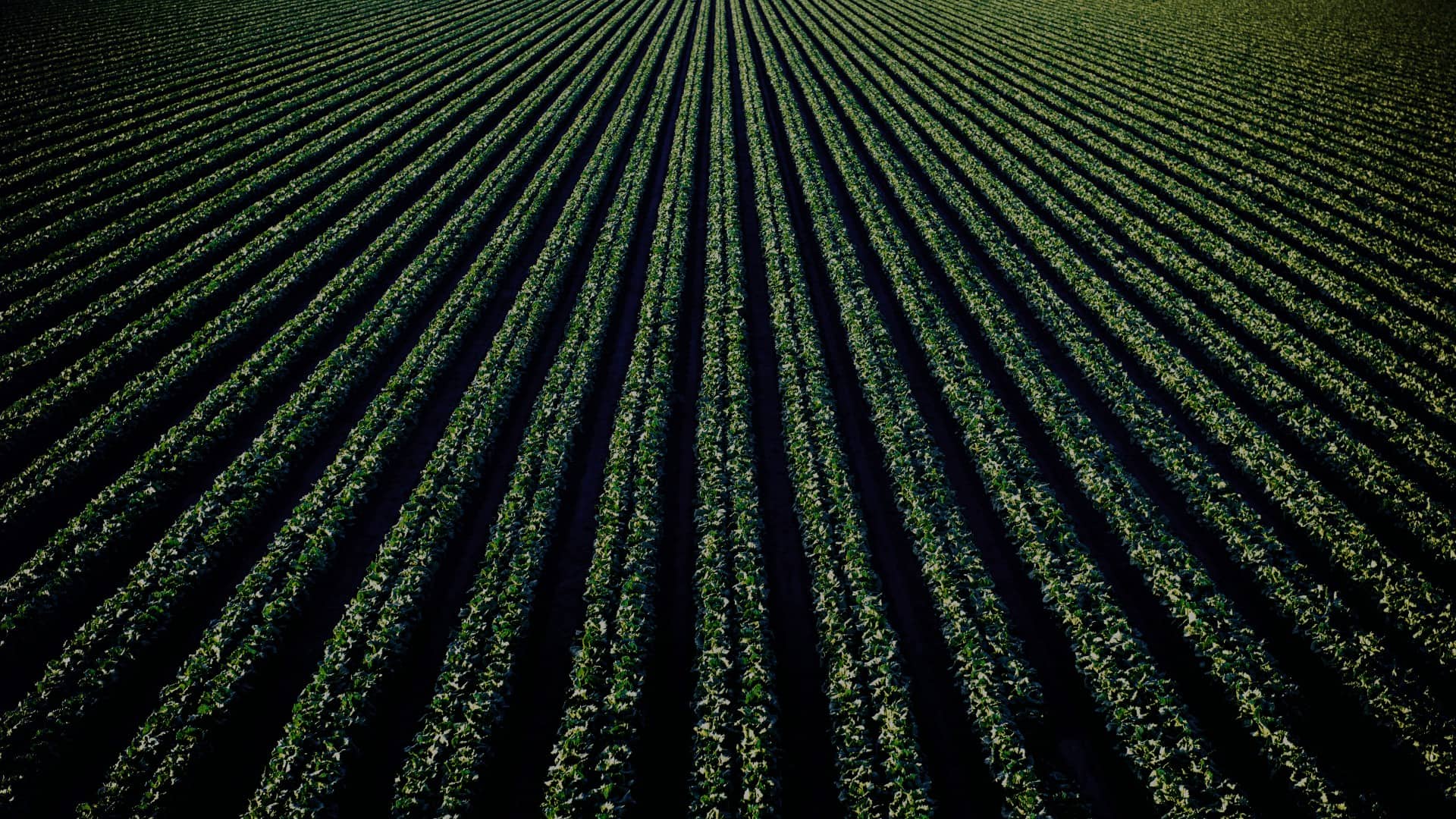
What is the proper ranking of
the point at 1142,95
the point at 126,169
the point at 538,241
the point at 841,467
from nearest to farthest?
the point at 841,467 < the point at 538,241 < the point at 126,169 < the point at 1142,95

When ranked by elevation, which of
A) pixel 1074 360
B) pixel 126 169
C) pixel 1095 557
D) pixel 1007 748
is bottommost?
pixel 1007 748

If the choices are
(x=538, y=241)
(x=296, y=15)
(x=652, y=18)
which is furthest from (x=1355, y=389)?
(x=296, y=15)

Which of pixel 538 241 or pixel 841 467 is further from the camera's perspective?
pixel 538 241

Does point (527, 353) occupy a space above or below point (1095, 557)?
above

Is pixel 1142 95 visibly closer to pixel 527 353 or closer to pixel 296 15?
pixel 527 353

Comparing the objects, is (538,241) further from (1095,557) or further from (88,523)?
(1095,557)

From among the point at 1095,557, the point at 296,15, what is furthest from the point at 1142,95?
the point at 296,15

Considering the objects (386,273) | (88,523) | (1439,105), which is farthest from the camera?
(1439,105)
